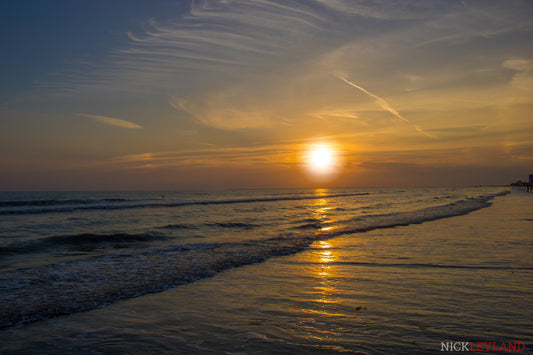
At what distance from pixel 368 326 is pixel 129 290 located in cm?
484

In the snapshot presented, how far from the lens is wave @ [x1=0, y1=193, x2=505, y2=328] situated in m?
6.07

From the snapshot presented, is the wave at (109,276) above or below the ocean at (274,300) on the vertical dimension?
below

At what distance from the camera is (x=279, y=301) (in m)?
5.96

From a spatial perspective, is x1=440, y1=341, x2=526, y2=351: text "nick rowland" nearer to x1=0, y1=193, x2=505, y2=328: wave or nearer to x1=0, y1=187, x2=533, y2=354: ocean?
x1=0, y1=187, x2=533, y2=354: ocean

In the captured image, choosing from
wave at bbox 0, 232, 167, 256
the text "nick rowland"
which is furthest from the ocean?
wave at bbox 0, 232, 167, 256

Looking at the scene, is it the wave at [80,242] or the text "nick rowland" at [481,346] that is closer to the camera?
the text "nick rowland" at [481,346]

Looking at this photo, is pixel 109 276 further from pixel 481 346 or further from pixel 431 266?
pixel 431 266

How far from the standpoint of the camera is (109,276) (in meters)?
8.28

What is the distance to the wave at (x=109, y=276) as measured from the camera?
607cm

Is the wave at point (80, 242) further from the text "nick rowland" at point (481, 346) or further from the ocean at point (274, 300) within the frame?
the text "nick rowland" at point (481, 346)

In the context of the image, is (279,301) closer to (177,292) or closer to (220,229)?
(177,292)

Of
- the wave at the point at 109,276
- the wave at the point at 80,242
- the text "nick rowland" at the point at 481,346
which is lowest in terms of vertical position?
the wave at the point at 80,242

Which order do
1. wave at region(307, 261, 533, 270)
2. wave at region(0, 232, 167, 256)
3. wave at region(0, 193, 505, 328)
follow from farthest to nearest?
wave at region(0, 232, 167, 256)
wave at region(307, 261, 533, 270)
wave at region(0, 193, 505, 328)

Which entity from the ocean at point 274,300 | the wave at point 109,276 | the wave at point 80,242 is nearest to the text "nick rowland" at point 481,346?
the ocean at point 274,300
